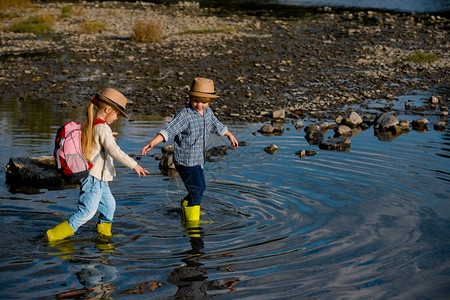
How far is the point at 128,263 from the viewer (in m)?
6.38

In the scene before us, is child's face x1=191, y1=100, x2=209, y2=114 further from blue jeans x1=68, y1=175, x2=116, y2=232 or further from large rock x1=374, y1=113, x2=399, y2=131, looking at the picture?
large rock x1=374, y1=113, x2=399, y2=131

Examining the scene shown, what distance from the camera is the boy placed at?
726 cm

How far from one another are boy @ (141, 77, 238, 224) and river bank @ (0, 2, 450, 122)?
6144 millimetres

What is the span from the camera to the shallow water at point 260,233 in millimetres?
5840

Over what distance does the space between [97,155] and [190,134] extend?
3.87 feet

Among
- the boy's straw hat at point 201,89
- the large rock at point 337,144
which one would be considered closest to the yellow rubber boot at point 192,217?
the boy's straw hat at point 201,89

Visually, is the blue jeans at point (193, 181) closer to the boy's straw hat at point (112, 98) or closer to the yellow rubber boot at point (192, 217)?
the yellow rubber boot at point (192, 217)

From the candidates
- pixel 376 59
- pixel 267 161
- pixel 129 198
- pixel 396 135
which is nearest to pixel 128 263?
pixel 129 198

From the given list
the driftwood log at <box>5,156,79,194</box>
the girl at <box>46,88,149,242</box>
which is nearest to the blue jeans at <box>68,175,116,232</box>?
the girl at <box>46,88,149,242</box>

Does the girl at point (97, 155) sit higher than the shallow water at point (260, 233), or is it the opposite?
the girl at point (97, 155)

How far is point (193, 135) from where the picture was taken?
741 cm

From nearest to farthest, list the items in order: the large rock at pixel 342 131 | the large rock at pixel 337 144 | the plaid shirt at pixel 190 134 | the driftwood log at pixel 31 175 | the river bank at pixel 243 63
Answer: the plaid shirt at pixel 190 134 → the driftwood log at pixel 31 175 → the large rock at pixel 337 144 → the large rock at pixel 342 131 → the river bank at pixel 243 63

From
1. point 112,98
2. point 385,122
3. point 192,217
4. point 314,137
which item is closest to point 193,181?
point 192,217

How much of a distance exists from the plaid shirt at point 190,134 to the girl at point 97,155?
0.78 meters
